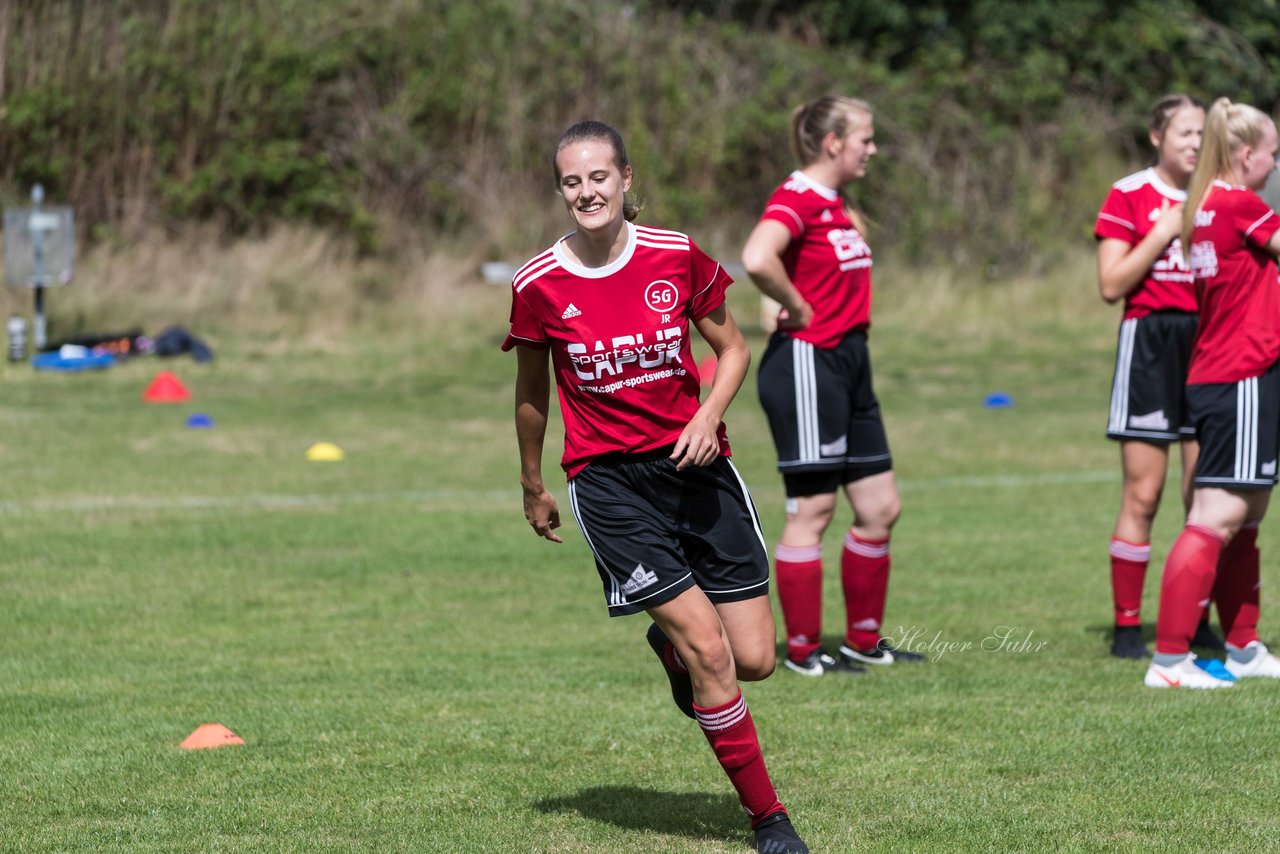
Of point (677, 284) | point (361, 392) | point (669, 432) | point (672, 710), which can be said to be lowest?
point (361, 392)

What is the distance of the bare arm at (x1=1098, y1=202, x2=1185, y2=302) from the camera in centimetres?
656

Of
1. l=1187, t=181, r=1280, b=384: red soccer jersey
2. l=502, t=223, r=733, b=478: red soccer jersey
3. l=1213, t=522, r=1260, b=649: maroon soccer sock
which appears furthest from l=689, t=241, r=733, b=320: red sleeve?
l=1213, t=522, r=1260, b=649: maroon soccer sock

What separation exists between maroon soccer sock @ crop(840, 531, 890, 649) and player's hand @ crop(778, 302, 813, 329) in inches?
35.5

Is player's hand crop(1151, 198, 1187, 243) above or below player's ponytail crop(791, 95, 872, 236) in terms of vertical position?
below

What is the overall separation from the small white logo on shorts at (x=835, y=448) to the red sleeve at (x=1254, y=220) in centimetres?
164

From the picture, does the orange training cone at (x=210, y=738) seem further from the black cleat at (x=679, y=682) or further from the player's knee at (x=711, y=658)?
the player's knee at (x=711, y=658)

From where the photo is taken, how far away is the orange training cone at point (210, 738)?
555 centimetres

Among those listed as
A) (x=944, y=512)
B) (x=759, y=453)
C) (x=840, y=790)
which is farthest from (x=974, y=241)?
(x=840, y=790)

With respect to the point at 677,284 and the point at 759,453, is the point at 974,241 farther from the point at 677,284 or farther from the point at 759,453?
the point at 677,284

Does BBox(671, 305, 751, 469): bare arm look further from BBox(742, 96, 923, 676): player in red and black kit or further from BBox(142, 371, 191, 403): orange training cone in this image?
BBox(142, 371, 191, 403): orange training cone

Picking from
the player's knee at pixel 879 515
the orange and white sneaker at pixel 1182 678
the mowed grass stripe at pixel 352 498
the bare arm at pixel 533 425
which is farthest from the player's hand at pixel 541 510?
the mowed grass stripe at pixel 352 498

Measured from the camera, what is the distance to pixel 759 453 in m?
13.3

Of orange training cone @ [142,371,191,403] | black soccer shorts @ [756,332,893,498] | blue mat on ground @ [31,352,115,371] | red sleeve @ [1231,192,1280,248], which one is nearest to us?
red sleeve @ [1231,192,1280,248]

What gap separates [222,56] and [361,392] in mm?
8111
